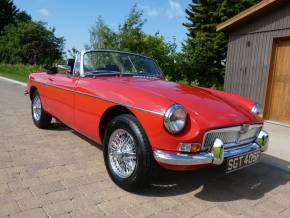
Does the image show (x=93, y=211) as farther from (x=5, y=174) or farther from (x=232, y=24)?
(x=232, y=24)

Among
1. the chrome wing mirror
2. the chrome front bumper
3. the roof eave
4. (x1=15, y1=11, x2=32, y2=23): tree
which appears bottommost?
the chrome front bumper

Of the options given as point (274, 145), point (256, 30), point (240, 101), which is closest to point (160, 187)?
point (240, 101)

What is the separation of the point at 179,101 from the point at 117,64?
5.71ft

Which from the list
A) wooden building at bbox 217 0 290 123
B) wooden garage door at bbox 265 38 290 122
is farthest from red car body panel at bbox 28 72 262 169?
wooden building at bbox 217 0 290 123

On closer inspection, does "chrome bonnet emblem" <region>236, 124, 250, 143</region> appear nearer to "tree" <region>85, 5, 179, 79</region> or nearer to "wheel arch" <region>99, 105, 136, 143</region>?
"wheel arch" <region>99, 105, 136, 143</region>

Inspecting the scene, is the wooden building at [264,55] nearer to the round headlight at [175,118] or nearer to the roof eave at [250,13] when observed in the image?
the roof eave at [250,13]

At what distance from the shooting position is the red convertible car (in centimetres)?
312

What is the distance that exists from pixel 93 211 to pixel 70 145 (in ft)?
7.19

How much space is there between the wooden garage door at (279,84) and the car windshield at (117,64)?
14.1ft

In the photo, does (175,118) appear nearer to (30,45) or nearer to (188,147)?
(188,147)

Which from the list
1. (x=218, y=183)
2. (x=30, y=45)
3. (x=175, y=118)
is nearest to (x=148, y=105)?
(x=175, y=118)

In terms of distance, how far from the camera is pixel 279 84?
834 cm

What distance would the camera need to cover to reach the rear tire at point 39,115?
600 cm

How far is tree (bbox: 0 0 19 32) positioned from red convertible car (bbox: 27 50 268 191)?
55.5 meters
